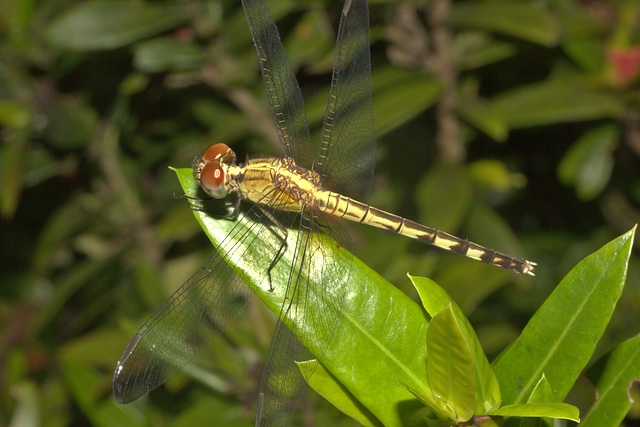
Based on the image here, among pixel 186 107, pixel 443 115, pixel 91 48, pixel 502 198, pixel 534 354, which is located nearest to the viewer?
pixel 534 354

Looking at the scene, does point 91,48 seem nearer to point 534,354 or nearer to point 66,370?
point 66,370

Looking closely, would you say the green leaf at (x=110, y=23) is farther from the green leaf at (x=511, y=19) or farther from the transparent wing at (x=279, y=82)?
the green leaf at (x=511, y=19)

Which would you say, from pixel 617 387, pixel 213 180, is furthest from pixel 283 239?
pixel 617 387

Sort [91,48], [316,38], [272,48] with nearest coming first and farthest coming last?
1. [272,48]
2. [91,48]
3. [316,38]

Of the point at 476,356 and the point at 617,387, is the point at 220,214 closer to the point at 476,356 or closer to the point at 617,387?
the point at 476,356


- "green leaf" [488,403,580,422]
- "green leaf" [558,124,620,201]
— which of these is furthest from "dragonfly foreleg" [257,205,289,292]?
"green leaf" [558,124,620,201]

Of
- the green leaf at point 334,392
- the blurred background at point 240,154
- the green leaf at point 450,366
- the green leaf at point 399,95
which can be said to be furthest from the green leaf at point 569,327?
→ the green leaf at point 399,95

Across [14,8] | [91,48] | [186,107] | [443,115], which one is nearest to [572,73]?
[443,115]
